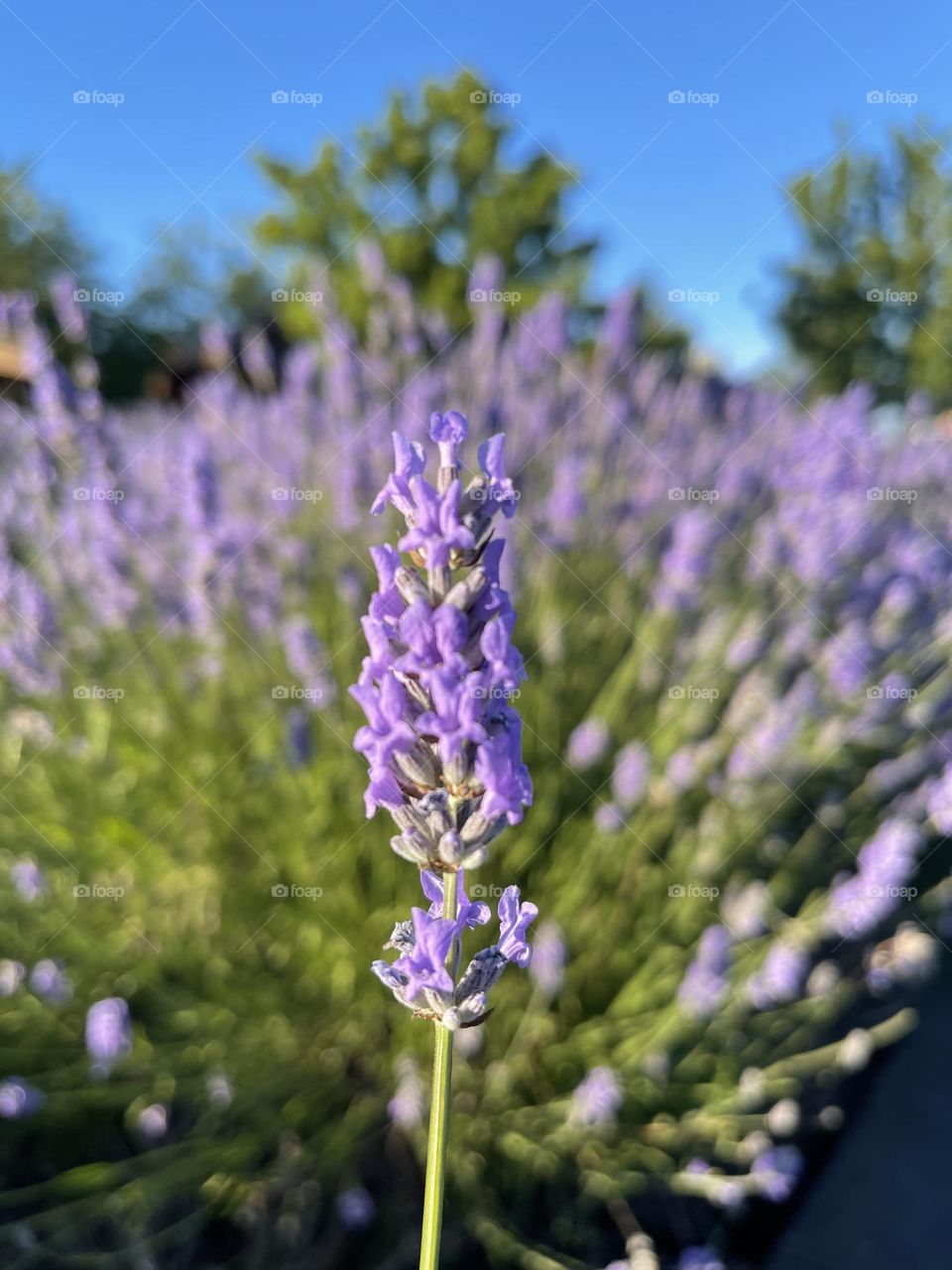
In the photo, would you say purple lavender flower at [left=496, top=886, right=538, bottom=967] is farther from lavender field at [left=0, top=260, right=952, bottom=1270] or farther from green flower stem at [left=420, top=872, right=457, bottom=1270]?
lavender field at [left=0, top=260, right=952, bottom=1270]

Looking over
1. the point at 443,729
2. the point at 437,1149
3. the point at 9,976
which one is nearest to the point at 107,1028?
the point at 9,976

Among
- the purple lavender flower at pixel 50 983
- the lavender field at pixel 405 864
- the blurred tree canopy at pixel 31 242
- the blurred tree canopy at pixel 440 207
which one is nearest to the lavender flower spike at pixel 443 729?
the lavender field at pixel 405 864

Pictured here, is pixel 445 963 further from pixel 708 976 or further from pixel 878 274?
pixel 878 274

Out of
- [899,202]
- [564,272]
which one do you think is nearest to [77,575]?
[564,272]

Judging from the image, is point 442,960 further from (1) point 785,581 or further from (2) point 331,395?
(2) point 331,395

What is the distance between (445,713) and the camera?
1.85 ft

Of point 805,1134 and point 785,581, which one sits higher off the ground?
point 785,581

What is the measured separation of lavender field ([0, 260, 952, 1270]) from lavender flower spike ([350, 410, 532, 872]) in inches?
25.8

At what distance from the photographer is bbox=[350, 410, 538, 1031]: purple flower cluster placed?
0.57m

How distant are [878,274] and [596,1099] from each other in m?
12.2

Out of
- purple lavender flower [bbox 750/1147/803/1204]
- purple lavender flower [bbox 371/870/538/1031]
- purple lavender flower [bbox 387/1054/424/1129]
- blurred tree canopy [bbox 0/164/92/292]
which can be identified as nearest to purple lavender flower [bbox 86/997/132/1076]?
purple lavender flower [bbox 387/1054/424/1129]

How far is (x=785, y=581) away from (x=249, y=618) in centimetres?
133

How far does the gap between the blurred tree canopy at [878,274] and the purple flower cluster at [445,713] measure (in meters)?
10.9

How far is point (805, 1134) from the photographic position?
6.13 feet
